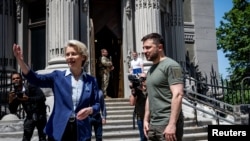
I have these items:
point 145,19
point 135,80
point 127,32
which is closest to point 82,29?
point 127,32

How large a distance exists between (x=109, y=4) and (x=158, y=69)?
11.0 metres

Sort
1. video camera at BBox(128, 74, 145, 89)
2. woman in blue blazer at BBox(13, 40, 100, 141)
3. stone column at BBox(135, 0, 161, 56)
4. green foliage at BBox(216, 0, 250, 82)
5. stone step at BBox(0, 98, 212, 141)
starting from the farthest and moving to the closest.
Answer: green foliage at BBox(216, 0, 250, 82) → stone column at BBox(135, 0, 161, 56) → stone step at BBox(0, 98, 212, 141) → video camera at BBox(128, 74, 145, 89) → woman in blue blazer at BBox(13, 40, 100, 141)

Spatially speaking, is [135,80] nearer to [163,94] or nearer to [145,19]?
[163,94]

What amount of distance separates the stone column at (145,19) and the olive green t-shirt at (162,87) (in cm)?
949

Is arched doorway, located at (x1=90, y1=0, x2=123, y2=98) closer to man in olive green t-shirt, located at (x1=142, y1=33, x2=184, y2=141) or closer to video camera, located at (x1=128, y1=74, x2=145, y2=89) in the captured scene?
video camera, located at (x1=128, y1=74, x2=145, y2=89)

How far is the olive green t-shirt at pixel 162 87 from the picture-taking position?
3.67m

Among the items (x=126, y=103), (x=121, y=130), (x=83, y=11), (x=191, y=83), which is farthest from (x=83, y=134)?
(x=191, y=83)

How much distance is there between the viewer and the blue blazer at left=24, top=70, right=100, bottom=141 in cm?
342

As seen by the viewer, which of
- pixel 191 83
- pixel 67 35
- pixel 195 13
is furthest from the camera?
pixel 195 13

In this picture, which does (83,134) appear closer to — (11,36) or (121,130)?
(121,130)

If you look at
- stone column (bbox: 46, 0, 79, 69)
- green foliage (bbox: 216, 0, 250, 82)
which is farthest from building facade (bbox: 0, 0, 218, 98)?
green foliage (bbox: 216, 0, 250, 82)

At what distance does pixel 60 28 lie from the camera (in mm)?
11891

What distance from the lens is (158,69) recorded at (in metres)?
3.79

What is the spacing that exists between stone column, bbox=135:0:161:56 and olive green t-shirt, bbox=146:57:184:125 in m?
9.49
